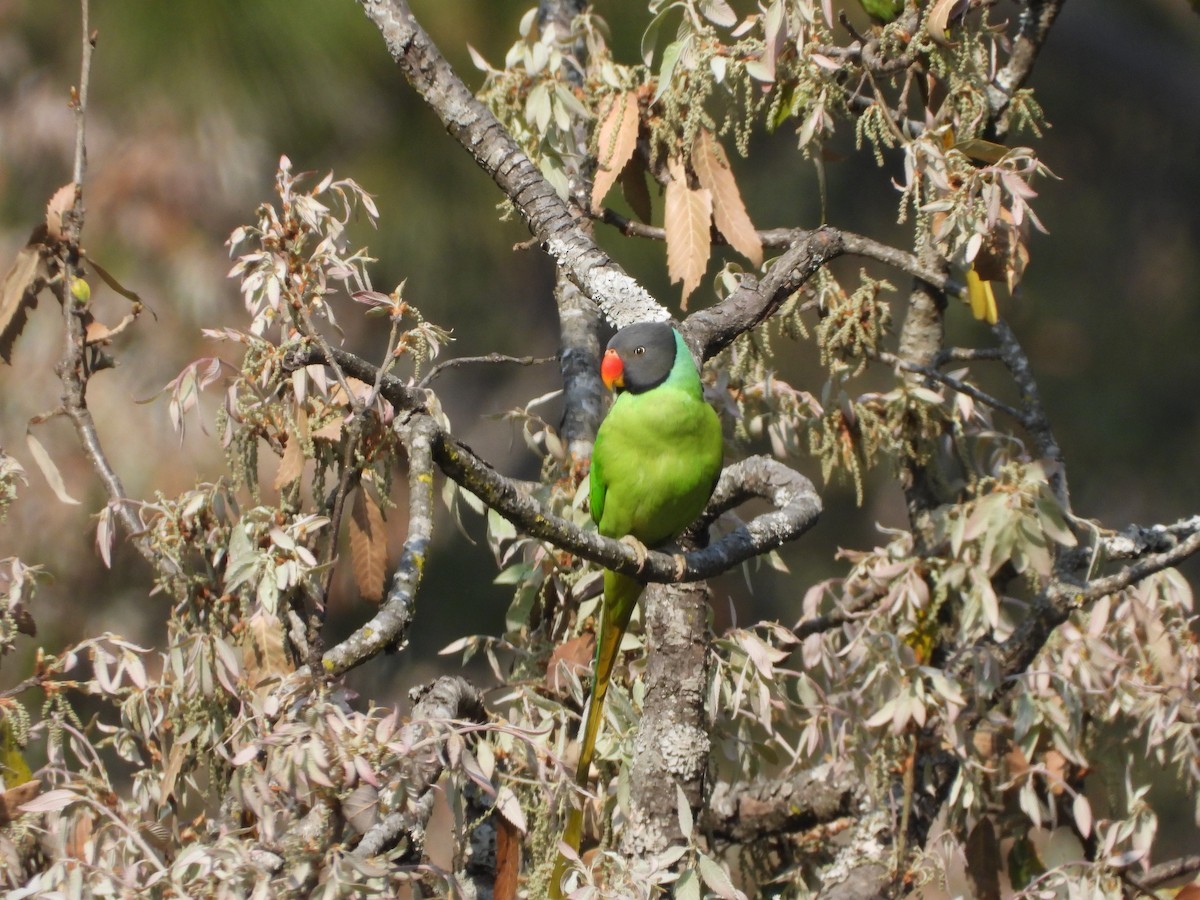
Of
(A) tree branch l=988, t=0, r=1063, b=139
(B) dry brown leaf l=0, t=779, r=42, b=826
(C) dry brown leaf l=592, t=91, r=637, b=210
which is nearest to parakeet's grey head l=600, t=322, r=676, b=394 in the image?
(C) dry brown leaf l=592, t=91, r=637, b=210

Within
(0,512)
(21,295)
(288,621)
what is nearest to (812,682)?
(288,621)

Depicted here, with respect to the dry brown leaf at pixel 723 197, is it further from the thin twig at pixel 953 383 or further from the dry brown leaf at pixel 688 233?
the thin twig at pixel 953 383

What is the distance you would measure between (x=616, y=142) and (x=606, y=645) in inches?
27.4

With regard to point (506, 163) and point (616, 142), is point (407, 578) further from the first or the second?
point (616, 142)

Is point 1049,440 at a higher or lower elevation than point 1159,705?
higher

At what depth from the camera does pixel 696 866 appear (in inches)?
46.9

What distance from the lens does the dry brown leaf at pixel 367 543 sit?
1.50 metres

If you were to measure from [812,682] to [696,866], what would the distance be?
0.48 metres

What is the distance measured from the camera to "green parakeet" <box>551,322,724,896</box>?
153cm

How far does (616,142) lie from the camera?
5.39ft

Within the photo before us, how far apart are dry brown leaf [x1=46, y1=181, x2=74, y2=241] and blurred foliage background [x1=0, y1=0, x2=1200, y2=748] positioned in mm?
625

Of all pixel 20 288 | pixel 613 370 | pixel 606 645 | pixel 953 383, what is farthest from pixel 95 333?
pixel 953 383

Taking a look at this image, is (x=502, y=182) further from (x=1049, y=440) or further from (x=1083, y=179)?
(x=1083, y=179)

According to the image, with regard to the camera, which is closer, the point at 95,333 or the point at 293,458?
the point at 293,458
